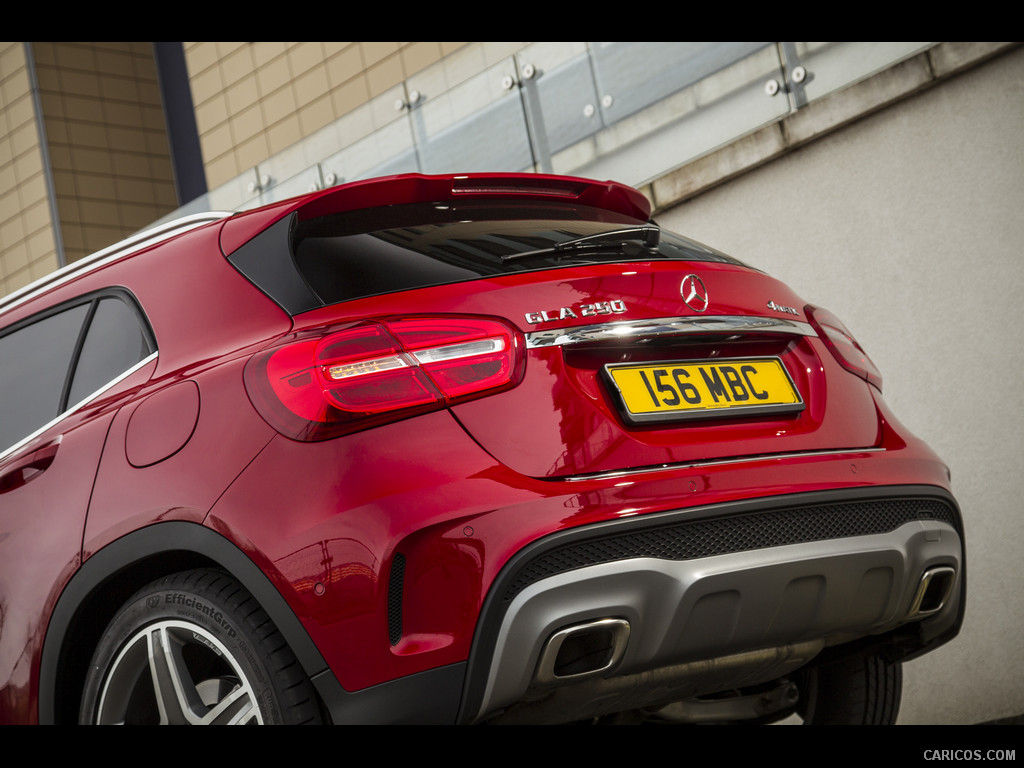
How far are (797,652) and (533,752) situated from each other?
698mm

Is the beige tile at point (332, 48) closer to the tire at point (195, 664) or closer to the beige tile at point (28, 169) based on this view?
the beige tile at point (28, 169)

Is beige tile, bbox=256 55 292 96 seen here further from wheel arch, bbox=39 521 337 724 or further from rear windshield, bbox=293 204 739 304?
wheel arch, bbox=39 521 337 724

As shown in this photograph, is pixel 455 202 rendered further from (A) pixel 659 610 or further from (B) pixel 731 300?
(A) pixel 659 610

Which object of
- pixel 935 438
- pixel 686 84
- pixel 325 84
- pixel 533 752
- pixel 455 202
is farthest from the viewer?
pixel 325 84

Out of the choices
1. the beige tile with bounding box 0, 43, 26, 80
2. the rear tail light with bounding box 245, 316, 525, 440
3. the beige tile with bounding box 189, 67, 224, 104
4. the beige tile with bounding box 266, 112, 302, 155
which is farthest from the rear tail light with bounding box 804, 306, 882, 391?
the beige tile with bounding box 0, 43, 26, 80

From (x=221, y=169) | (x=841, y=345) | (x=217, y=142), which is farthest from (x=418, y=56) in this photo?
(x=841, y=345)

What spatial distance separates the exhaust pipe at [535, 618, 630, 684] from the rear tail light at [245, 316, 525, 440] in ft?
1.73

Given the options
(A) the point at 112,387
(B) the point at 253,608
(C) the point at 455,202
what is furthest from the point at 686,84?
(B) the point at 253,608

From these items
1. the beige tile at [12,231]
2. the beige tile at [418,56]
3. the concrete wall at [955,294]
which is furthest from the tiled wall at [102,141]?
the concrete wall at [955,294]

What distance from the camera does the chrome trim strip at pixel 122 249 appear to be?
3.11m

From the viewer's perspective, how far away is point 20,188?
68.4 feet

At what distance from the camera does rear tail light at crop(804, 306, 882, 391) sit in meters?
2.96

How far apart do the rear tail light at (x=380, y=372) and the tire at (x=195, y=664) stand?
0.43 metres

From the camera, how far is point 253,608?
2455mm
